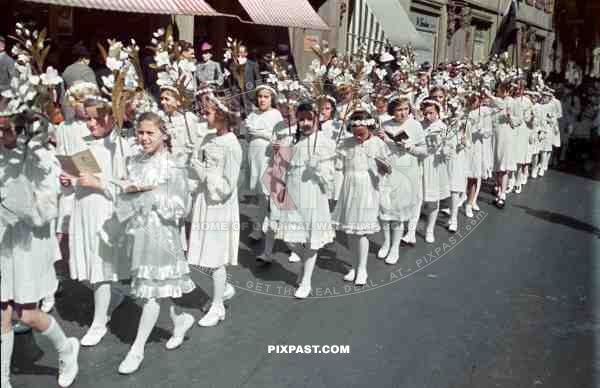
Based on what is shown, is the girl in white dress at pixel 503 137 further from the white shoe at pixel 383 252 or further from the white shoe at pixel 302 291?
the white shoe at pixel 302 291

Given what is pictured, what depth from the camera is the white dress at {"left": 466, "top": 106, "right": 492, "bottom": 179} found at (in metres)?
10.6

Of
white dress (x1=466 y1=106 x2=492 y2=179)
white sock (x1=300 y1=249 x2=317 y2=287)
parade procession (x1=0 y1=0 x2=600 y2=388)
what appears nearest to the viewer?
parade procession (x1=0 y1=0 x2=600 y2=388)

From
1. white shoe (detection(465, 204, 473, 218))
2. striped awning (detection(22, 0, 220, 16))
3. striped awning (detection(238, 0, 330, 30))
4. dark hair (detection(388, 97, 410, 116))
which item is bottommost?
white shoe (detection(465, 204, 473, 218))

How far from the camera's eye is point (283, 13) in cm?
1636

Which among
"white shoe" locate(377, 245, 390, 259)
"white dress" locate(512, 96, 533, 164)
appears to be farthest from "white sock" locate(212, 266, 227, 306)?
"white dress" locate(512, 96, 533, 164)

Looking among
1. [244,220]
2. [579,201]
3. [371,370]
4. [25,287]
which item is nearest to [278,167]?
[244,220]

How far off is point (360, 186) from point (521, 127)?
20.2 ft

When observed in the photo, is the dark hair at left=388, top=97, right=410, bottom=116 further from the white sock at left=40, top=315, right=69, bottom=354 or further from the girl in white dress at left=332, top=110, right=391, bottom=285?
the white sock at left=40, top=315, right=69, bottom=354

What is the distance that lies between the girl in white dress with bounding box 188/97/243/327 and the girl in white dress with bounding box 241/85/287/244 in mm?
2011

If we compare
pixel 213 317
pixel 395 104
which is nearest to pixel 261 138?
pixel 395 104

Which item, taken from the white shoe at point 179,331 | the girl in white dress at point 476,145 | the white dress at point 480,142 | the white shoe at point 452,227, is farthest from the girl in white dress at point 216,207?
the girl in white dress at point 476,145

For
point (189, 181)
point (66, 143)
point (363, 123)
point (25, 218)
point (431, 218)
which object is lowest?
point (431, 218)

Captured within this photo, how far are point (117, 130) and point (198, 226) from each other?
37.8 inches

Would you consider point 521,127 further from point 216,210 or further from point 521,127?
point 216,210
